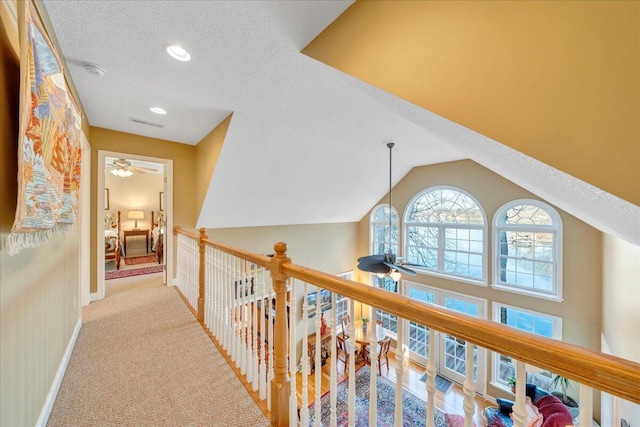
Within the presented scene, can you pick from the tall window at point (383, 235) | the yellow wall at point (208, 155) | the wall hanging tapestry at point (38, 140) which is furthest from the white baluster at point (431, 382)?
the tall window at point (383, 235)

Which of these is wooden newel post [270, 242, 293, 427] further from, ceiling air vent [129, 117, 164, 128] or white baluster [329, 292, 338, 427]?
ceiling air vent [129, 117, 164, 128]

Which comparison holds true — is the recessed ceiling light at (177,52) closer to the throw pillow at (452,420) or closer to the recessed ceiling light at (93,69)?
the recessed ceiling light at (93,69)

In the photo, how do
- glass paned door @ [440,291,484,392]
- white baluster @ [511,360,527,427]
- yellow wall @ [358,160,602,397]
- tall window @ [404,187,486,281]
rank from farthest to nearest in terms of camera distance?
tall window @ [404,187,486,281] < glass paned door @ [440,291,484,392] < yellow wall @ [358,160,602,397] < white baluster @ [511,360,527,427]

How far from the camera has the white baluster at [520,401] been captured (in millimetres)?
611

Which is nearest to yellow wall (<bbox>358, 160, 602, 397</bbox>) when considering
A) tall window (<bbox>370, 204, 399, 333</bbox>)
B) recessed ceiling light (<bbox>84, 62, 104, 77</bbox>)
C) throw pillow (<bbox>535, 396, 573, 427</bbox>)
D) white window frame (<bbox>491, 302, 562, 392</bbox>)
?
white window frame (<bbox>491, 302, 562, 392</bbox>)

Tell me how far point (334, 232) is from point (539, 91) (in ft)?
20.2

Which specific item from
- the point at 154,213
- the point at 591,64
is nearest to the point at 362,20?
the point at 591,64

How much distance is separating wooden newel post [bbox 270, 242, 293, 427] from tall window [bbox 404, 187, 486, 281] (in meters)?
4.16

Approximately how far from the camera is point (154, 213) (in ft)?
22.6

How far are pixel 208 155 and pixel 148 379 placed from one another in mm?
2748

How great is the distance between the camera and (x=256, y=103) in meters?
2.56

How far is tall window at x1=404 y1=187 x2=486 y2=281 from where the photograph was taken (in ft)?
17.0

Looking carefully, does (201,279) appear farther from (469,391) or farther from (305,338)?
(469,391)

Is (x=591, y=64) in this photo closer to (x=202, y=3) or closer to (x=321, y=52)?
(x=321, y=52)
